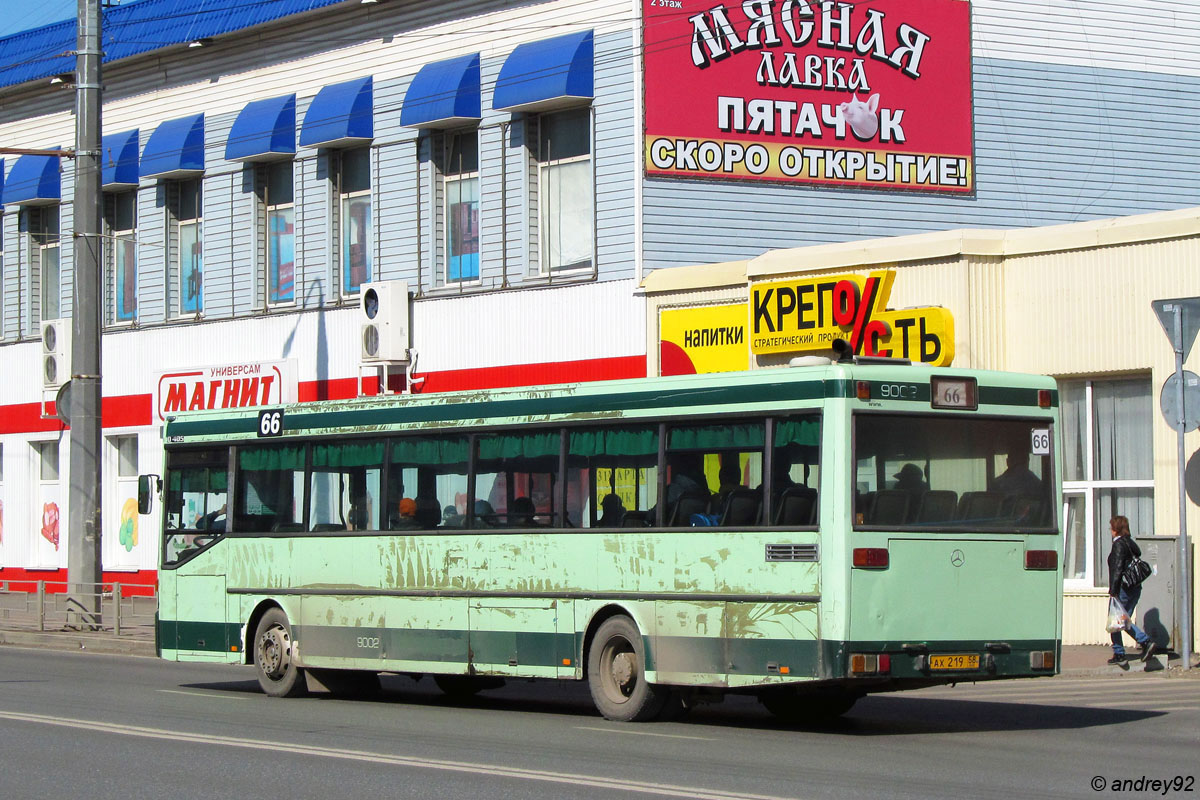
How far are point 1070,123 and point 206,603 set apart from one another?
17.0 m

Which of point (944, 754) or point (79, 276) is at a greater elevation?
point (79, 276)

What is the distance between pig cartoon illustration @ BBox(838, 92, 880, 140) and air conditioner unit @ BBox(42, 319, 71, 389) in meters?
17.0

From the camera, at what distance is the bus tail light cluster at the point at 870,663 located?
42.2 ft

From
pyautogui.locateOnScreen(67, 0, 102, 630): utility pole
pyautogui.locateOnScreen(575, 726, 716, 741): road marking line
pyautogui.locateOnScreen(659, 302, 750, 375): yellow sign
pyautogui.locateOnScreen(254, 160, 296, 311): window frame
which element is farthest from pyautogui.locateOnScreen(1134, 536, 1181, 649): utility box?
pyautogui.locateOnScreen(254, 160, 296, 311): window frame

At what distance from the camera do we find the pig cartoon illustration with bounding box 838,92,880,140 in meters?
26.8

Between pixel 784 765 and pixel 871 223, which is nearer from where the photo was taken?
pixel 784 765

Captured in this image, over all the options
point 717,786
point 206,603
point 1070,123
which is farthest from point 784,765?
point 1070,123

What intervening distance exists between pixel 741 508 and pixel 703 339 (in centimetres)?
1134

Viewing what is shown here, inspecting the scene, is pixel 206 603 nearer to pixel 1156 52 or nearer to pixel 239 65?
pixel 239 65

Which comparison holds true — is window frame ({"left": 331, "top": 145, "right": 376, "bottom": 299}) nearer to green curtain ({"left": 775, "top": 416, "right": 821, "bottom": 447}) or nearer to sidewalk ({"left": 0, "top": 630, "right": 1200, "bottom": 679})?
sidewalk ({"left": 0, "top": 630, "right": 1200, "bottom": 679})

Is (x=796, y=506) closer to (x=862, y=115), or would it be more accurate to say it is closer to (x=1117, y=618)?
(x=1117, y=618)

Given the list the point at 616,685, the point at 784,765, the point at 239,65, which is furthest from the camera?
the point at 239,65

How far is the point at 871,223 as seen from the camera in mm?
27141

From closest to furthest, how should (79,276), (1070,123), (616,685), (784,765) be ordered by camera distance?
(784,765)
(616,685)
(79,276)
(1070,123)
